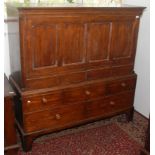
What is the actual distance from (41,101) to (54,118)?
8.8 inches

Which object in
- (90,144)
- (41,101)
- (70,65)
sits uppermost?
(70,65)

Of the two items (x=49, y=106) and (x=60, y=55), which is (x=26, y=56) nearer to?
(x=60, y=55)

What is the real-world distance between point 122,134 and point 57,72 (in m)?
0.98

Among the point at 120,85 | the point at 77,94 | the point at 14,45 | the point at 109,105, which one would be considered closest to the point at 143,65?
the point at 120,85

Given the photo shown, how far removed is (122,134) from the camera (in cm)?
250

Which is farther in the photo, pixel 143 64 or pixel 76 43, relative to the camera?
pixel 143 64

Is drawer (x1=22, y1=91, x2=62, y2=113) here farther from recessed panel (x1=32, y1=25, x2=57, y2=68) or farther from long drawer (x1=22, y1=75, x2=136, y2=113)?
recessed panel (x1=32, y1=25, x2=57, y2=68)

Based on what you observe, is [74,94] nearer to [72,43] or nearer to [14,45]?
[72,43]

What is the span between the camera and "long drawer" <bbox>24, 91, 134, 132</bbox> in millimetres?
2121

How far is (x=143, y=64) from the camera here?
8.86 feet

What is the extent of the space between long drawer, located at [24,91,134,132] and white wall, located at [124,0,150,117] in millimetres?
229
